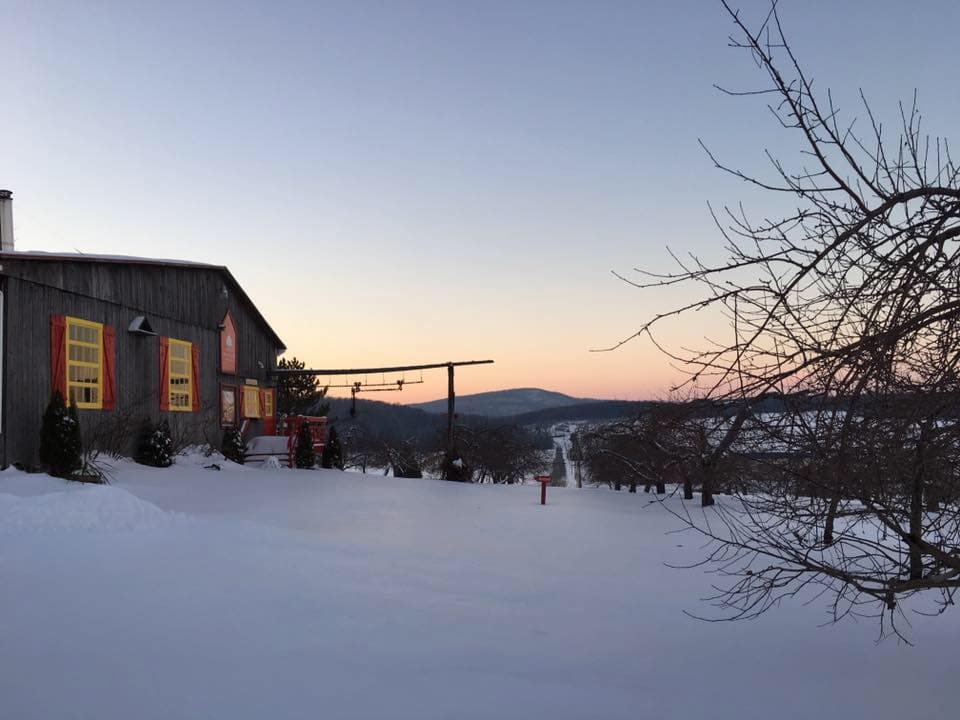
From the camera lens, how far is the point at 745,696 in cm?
463

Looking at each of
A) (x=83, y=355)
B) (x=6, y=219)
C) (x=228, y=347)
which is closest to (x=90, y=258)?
(x=83, y=355)

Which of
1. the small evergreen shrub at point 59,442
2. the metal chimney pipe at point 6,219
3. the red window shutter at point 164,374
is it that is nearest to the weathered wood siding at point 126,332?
the red window shutter at point 164,374

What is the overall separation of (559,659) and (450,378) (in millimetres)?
16272

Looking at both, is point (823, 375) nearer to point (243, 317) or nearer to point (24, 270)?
point (24, 270)

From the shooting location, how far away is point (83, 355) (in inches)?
575

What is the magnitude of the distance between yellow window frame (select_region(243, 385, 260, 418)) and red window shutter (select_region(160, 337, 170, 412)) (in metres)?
4.42

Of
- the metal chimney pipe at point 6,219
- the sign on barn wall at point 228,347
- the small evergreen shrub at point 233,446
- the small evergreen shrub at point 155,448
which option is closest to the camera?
the small evergreen shrub at point 155,448

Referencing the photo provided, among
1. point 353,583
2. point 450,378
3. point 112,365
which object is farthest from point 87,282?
point 353,583

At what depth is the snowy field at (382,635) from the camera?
4320 mm

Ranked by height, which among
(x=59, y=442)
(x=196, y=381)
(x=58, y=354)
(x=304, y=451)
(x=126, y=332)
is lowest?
(x=304, y=451)

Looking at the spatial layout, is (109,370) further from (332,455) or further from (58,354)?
(332,455)

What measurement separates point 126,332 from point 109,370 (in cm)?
117

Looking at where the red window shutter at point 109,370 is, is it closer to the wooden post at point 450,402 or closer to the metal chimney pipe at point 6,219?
the metal chimney pipe at point 6,219

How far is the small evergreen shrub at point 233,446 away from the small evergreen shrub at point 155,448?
3.37m
